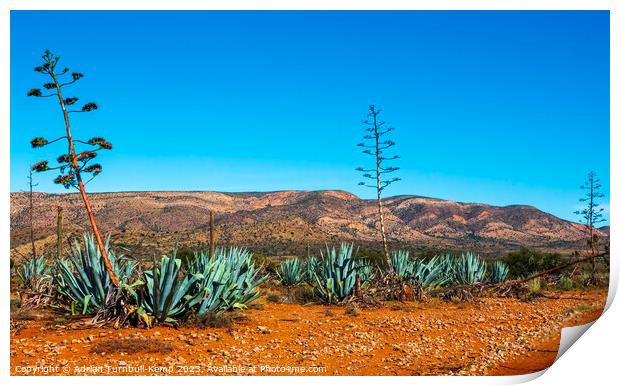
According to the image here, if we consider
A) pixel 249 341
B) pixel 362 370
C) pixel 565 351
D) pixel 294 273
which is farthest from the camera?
pixel 294 273

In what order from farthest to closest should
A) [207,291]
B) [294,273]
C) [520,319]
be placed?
[294,273], [520,319], [207,291]

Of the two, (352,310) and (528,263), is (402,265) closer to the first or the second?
(352,310)

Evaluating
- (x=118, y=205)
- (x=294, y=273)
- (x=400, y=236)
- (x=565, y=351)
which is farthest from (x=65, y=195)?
(x=565, y=351)

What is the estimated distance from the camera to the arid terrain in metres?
38.3

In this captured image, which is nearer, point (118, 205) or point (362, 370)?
point (362, 370)

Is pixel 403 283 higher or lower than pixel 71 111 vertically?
lower

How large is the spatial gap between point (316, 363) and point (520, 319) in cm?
404

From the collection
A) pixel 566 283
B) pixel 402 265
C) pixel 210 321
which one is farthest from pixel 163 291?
pixel 566 283

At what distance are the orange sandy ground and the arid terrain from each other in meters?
25.4

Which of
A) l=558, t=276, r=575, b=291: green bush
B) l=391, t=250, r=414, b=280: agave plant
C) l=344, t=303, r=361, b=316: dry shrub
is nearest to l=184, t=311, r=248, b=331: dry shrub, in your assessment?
l=344, t=303, r=361, b=316: dry shrub

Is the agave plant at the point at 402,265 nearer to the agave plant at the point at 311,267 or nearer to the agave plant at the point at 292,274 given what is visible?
the agave plant at the point at 311,267

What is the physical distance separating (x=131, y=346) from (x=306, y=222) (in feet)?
144

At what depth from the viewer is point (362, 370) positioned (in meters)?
4.79
